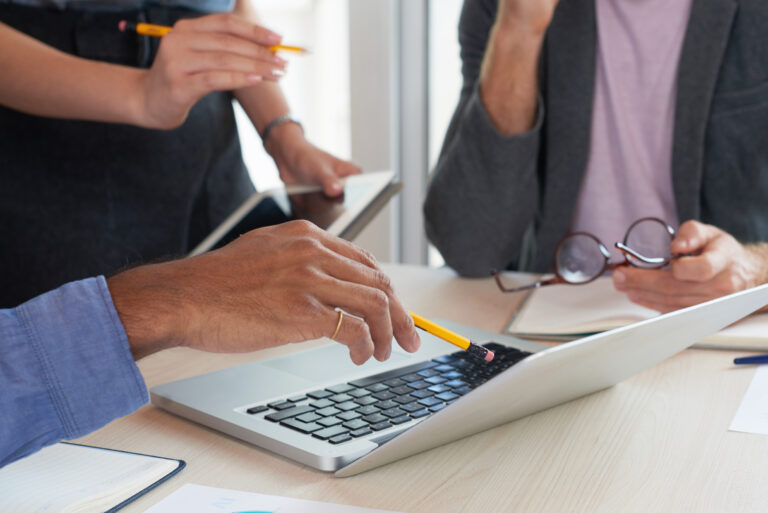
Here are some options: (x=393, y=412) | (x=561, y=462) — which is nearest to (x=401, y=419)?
(x=393, y=412)

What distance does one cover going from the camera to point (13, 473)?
58 centimetres

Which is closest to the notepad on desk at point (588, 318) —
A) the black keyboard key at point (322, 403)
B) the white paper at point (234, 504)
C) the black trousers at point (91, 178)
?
the black keyboard key at point (322, 403)

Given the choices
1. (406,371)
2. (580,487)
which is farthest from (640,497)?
(406,371)

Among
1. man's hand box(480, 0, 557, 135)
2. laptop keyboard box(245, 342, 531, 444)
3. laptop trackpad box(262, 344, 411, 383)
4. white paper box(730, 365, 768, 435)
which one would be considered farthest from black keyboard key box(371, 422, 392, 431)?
man's hand box(480, 0, 557, 135)

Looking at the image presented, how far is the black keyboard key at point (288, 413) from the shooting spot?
0.65m

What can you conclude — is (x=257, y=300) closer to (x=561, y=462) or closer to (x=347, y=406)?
(x=347, y=406)

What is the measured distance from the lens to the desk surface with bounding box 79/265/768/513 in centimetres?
55

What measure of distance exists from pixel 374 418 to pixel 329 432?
0.04 metres

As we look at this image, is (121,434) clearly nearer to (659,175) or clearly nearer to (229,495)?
(229,495)

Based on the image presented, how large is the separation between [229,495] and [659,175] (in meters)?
1.07

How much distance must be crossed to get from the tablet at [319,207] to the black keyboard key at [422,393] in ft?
1.18

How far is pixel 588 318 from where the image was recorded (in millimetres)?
961

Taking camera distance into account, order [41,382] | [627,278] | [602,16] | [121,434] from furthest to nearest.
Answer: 1. [602,16]
2. [627,278]
3. [121,434]
4. [41,382]

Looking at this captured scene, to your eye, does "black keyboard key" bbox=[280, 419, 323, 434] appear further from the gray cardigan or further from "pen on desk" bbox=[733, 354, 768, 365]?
the gray cardigan
